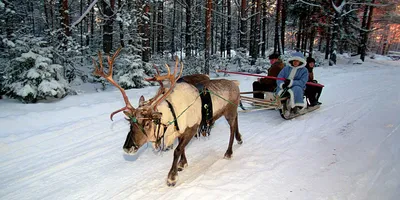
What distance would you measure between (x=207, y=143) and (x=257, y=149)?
1034 millimetres

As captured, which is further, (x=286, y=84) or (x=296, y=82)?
(x=286, y=84)

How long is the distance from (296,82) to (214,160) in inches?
142

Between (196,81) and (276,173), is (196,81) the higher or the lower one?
the higher one

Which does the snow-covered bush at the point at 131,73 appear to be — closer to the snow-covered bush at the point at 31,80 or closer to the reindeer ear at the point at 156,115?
the snow-covered bush at the point at 31,80

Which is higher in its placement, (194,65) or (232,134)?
(194,65)

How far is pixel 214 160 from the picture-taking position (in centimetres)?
439

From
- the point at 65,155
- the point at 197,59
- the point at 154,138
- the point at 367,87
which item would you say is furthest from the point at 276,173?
the point at 197,59

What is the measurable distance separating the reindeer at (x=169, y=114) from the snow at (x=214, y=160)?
1.57 ft

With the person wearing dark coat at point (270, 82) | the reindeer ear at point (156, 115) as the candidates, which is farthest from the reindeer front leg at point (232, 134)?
the person wearing dark coat at point (270, 82)

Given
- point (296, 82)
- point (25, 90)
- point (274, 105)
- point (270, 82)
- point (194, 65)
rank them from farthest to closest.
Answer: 1. point (194, 65)
2. point (270, 82)
3. point (25, 90)
4. point (296, 82)
5. point (274, 105)

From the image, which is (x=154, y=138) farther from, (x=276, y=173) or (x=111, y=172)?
(x=276, y=173)

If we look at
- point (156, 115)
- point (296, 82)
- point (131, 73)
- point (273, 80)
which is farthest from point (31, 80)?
point (296, 82)

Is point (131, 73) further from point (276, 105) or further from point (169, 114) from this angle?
point (169, 114)

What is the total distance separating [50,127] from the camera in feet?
18.2
